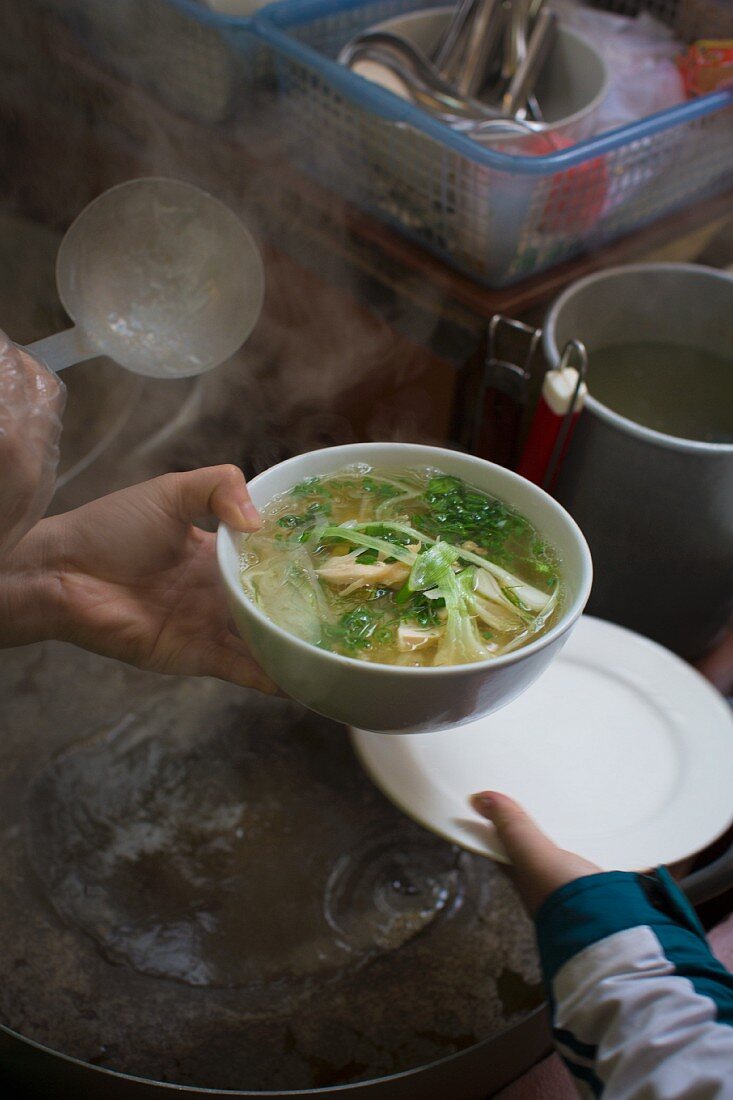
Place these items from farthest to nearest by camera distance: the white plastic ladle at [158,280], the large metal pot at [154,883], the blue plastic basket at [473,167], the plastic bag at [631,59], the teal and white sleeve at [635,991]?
the plastic bag at [631,59]
the blue plastic basket at [473,167]
the white plastic ladle at [158,280]
the large metal pot at [154,883]
the teal and white sleeve at [635,991]

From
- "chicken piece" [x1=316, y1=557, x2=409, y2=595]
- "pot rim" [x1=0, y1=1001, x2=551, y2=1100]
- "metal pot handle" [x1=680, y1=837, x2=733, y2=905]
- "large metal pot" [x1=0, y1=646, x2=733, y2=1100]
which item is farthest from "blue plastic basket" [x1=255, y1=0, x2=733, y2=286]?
"pot rim" [x1=0, y1=1001, x2=551, y2=1100]

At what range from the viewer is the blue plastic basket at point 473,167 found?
1.45 m

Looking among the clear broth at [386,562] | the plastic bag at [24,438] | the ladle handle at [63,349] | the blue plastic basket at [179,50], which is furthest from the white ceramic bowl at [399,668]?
the blue plastic basket at [179,50]

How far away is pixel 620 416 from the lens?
1.45m

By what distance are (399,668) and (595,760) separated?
0.57m

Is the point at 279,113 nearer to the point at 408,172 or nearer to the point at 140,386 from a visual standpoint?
the point at 408,172

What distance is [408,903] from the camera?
1276 millimetres

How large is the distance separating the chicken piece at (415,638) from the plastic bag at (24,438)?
1.30 ft

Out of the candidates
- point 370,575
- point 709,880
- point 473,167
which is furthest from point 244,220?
point 709,880

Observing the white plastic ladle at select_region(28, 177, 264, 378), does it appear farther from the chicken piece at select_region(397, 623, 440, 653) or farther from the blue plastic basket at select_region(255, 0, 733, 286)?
the chicken piece at select_region(397, 623, 440, 653)

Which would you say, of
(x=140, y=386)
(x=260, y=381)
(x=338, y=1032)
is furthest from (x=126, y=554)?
(x=338, y=1032)

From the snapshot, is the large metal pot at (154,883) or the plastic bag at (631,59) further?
the plastic bag at (631,59)

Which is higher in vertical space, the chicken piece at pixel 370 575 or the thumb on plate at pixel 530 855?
the chicken piece at pixel 370 575

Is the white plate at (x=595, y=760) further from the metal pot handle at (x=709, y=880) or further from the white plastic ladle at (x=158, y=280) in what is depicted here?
the white plastic ladle at (x=158, y=280)
